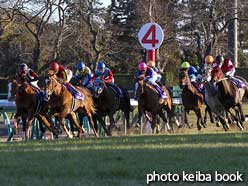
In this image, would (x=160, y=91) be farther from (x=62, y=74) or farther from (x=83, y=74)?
(x=62, y=74)

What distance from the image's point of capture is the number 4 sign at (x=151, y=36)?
1939cm

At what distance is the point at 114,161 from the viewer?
10461mm

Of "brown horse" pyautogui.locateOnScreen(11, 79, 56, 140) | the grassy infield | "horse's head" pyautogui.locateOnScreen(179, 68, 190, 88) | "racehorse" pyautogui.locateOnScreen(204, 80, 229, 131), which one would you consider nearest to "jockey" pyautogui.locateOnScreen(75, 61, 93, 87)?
"brown horse" pyautogui.locateOnScreen(11, 79, 56, 140)

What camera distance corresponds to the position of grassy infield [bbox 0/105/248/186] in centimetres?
901

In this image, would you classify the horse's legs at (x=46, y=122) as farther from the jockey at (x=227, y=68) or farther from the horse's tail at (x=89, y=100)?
the jockey at (x=227, y=68)

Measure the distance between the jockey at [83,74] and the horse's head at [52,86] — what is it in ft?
9.73

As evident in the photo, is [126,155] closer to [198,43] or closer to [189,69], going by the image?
[189,69]

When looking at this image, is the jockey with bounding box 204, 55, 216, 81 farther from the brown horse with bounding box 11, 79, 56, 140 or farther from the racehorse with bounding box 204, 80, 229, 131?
the brown horse with bounding box 11, 79, 56, 140

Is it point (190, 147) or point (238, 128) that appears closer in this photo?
point (190, 147)

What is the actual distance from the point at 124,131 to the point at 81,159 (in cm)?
1304

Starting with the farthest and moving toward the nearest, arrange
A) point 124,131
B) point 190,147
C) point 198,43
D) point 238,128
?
1. point 198,43
2. point 124,131
3. point 238,128
4. point 190,147

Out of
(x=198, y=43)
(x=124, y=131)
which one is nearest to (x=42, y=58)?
(x=198, y=43)

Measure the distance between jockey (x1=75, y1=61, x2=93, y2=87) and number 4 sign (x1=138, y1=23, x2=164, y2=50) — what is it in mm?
3094

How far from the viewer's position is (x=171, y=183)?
841 centimetres
